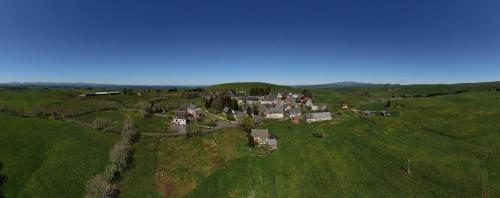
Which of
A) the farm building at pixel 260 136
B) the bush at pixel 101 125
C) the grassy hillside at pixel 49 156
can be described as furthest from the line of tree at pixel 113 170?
the farm building at pixel 260 136

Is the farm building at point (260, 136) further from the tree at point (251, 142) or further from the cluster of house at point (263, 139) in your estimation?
the tree at point (251, 142)

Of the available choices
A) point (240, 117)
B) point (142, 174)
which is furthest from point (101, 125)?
point (240, 117)

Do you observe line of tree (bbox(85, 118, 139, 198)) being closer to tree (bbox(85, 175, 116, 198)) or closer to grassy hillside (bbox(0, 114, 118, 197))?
tree (bbox(85, 175, 116, 198))

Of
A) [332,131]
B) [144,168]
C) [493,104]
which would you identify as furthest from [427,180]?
[493,104]

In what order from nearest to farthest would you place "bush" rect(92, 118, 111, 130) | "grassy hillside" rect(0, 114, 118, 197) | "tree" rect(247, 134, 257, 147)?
"grassy hillside" rect(0, 114, 118, 197) → "tree" rect(247, 134, 257, 147) → "bush" rect(92, 118, 111, 130)

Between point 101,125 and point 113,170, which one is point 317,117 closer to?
point 113,170

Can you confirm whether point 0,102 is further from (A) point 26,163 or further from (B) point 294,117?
(B) point 294,117

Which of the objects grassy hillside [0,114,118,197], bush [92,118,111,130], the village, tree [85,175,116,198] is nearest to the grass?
tree [85,175,116,198]
